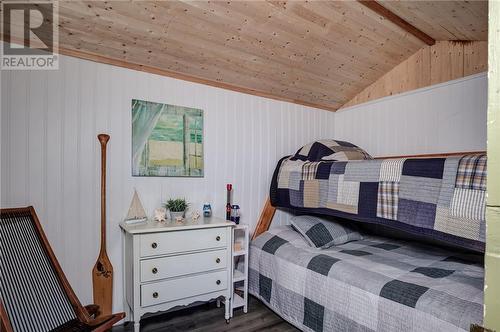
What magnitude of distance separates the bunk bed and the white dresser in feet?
1.60

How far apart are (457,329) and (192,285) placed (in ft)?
5.07

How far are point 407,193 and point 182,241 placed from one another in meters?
1.51

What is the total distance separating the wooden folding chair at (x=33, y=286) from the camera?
1511 mm

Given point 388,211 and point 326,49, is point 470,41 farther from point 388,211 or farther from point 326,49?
point 388,211

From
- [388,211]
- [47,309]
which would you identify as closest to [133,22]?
[47,309]

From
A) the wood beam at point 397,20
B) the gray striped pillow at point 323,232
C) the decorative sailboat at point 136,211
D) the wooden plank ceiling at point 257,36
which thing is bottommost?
the gray striped pillow at point 323,232

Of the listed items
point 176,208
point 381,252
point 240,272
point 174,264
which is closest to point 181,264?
point 174,264

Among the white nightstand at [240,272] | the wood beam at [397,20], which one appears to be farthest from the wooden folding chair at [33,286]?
the wood beam at [397,20]

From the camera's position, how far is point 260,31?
2.17m

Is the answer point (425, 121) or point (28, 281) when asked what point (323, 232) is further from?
point (28, 281)

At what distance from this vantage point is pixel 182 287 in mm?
2021

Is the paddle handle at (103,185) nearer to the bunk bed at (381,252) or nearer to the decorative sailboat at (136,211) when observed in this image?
the decorative sailboat at (136,211)

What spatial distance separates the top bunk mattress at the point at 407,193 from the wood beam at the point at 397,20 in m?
1.13

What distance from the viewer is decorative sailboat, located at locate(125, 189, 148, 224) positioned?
2.19 metres
